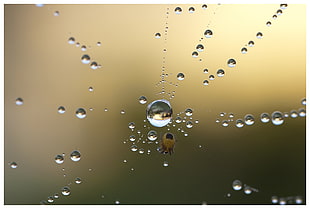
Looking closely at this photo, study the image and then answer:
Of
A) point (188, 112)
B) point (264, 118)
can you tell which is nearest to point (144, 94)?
point (188, 112)

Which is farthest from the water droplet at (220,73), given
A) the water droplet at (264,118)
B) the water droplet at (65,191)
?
the water droplet at (65,191)

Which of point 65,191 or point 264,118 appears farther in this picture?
point 65,191

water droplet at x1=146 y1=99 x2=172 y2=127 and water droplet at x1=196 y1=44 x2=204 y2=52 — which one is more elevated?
water droplet at x1=196 y1=44 x2=204 y2=52

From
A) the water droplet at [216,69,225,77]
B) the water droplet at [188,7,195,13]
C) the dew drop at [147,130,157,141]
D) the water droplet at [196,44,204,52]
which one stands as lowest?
the dew drop at [147,130,157,141]

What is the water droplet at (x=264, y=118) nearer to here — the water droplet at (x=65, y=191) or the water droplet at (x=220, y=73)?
the water droplet at (x=220, y=73)

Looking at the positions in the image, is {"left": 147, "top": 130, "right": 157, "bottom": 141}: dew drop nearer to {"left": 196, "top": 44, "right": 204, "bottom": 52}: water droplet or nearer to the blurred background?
the blurred background

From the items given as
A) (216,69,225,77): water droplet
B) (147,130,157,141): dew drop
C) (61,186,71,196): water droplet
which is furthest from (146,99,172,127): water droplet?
(61,186,71,196): water droplet

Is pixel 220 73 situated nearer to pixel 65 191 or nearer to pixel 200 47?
pixel 200 47

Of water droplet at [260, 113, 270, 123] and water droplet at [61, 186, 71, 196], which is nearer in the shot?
water droplet at [260, 113, 270, 123]
